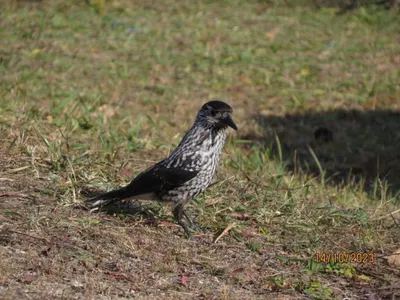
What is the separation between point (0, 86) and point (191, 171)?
4.28 meters

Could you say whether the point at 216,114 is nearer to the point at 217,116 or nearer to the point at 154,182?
the point at 217,116

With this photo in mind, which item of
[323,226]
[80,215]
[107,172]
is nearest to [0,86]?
[107,172]

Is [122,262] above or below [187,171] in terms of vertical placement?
below

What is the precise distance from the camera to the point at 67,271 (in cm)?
497

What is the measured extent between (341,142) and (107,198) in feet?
14.2

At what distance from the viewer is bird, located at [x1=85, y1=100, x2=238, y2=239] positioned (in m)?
5.83

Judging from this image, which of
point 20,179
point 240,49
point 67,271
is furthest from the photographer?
point 240,49

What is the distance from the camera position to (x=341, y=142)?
9.48 meters

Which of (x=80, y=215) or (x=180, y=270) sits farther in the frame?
(x=80, y=215)

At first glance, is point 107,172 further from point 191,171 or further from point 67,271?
point 67,271

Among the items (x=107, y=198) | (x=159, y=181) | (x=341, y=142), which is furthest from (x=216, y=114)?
(x=341, y=142)

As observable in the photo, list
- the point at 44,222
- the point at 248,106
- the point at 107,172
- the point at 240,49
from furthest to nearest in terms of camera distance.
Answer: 1. the point at 240,49
2. the point at 248,106
3. the point at 107,172
4. the point at 44,222

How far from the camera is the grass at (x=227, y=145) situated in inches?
207

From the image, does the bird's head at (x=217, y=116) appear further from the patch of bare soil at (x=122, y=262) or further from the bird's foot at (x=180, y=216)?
the patch of bare soil at (x=122, y=262)
